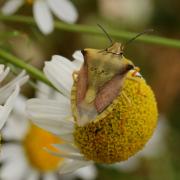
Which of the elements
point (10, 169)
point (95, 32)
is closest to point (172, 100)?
point (10, 169)

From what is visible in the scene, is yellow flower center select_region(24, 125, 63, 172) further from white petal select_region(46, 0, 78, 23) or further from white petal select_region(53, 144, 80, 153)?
white petal select_region(53, 144, 80, 153)

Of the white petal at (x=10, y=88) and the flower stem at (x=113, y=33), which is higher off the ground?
the white petal at (x=10, y=88)

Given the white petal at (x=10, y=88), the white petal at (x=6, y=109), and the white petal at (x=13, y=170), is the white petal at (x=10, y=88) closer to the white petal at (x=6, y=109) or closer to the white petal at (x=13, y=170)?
the white petal at (x=6, y=109)

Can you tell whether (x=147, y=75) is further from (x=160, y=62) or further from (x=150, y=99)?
(x=150, y=99)

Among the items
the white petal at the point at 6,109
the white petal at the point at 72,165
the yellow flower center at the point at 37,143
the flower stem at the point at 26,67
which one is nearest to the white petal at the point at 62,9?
the flower stem at the point at 26,67

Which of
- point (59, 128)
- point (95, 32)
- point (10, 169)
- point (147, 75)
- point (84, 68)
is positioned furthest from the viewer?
point (147, 75)

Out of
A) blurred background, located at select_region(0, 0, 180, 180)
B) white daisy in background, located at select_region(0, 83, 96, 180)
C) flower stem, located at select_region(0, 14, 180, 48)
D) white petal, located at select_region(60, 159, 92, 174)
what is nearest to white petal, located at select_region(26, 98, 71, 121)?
white petal, located at select_region(60, 159, 92, 174)
